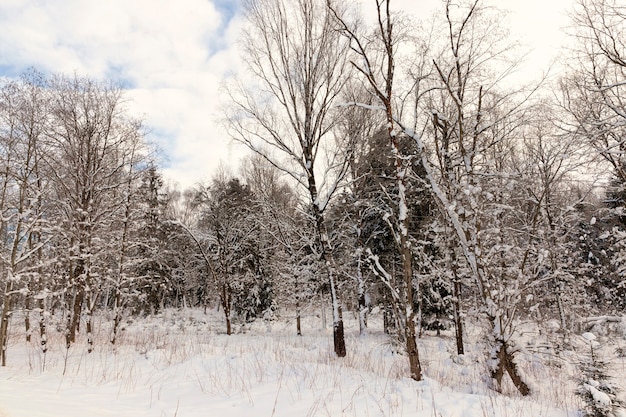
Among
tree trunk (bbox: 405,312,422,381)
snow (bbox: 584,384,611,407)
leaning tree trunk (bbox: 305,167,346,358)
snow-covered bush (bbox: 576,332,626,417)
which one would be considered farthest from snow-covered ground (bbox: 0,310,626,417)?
leaning tree trunk (bbox: 305,167,346,358)

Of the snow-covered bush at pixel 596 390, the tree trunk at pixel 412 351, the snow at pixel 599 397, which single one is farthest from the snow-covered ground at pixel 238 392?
the snow at pixel 599 397

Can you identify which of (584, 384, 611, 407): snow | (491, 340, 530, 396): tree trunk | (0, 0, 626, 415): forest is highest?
(0, 0, 626, 415): forest

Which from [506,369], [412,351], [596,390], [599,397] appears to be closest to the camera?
[599,397]

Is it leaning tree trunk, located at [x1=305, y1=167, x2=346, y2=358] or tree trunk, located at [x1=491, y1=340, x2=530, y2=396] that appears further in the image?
leaning tree trunk, located at [x1=305, y1=167, x2=346, y2=358]

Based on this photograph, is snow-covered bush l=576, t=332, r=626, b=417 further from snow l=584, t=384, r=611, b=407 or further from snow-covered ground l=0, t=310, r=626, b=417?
snow-covered ground l=0, t=310, r=626, b=417

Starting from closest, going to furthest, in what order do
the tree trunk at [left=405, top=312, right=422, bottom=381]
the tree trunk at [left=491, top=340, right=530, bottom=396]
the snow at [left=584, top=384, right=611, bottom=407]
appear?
the snow at [left=584, top=384, right=611, bottom=407] < the tree trunk at [left=405, top=312, right=422, bottom=381] < the tree trunk at [left=491, top=340, right=530, bottom=396]

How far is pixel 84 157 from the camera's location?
41.1 feet

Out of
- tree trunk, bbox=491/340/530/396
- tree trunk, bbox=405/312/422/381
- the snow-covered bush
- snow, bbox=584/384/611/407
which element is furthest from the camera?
tree trunk, bbox=491/340/530/396

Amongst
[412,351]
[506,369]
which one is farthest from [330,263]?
[506,369]

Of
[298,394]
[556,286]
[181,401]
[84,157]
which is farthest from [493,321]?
[84,157]

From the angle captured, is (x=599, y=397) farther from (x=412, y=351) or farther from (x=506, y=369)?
(x=412, y=351)

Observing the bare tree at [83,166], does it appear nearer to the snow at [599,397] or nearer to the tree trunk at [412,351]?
the tree trunk at [412,351]

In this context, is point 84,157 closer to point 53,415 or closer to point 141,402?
point 141,402

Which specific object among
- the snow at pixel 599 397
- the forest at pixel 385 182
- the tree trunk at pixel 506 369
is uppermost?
the forest at pixel 385 182
